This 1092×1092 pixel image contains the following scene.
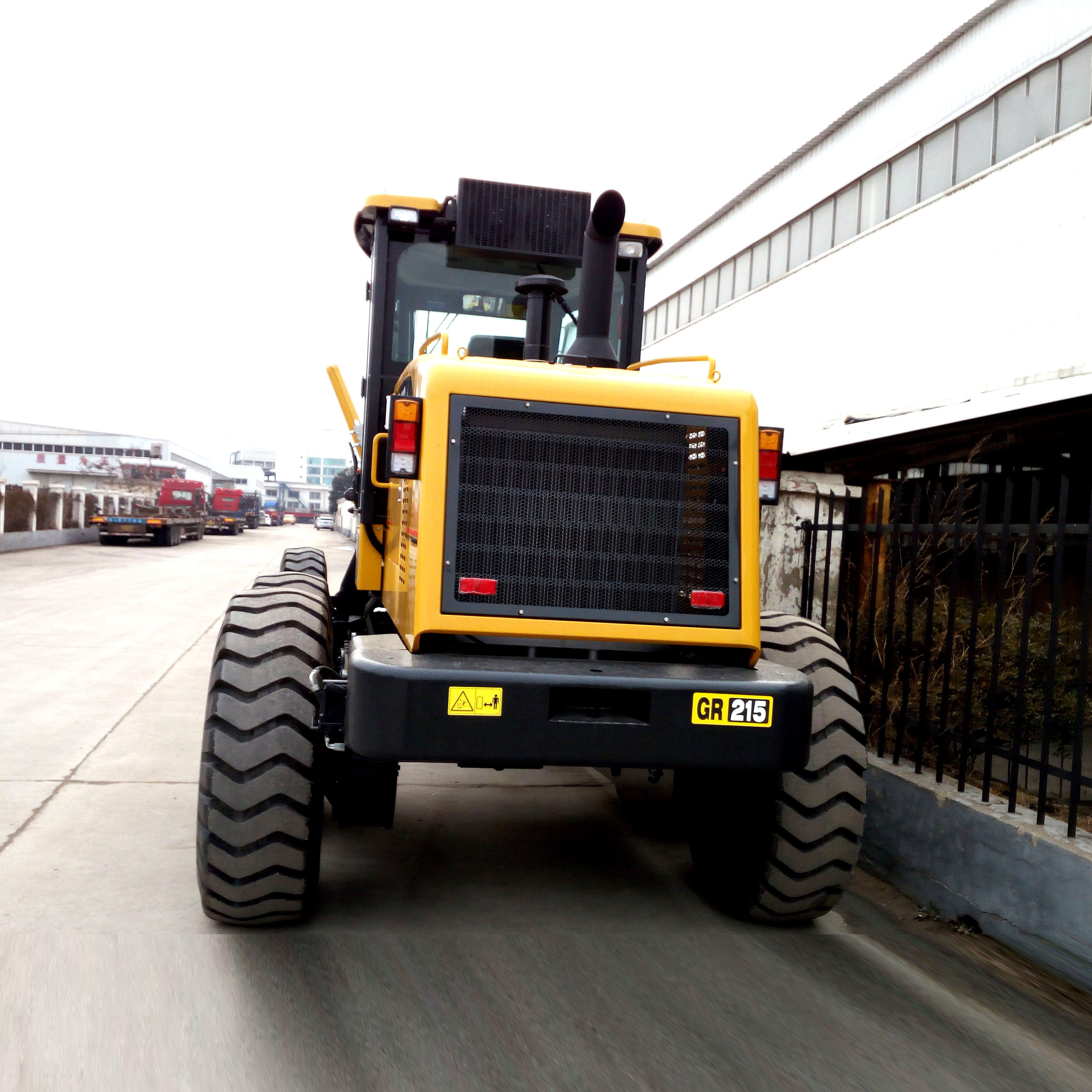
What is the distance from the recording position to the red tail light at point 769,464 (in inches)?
181

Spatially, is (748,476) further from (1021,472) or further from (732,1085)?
(1021,472)

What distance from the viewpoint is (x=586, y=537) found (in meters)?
4.29

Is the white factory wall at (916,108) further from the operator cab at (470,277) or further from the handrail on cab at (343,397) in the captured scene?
the operator cab at (470,277)

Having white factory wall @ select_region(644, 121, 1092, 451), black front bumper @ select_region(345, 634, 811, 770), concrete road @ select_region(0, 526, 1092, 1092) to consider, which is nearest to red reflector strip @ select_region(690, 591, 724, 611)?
Result: black front bumper @ select_region(345, 634, 811, 770)

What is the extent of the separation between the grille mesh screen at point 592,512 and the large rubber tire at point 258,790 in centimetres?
83

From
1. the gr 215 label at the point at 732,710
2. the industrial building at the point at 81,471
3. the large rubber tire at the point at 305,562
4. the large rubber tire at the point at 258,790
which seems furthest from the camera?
the industrial building at the point at 81,471


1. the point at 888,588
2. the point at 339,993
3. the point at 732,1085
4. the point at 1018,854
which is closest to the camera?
the point at 732,1085

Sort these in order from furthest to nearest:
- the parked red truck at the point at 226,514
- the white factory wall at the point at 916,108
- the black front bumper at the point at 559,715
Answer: the parked red truck at the point at 226,514 < the white factory wall at the point at 916,108 < the black front bumper at the point at 559,715

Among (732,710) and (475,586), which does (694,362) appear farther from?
(732,710)

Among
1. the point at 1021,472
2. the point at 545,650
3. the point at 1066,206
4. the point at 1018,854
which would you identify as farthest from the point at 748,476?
the point at 1066,206

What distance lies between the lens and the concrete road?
3.37 m

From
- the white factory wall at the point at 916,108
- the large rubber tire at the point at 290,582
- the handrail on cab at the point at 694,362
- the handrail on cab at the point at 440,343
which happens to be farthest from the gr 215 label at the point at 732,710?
the white factory wall at the point at 916,108

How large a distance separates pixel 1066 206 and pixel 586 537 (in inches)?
569

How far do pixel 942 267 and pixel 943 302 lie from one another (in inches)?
25.2
